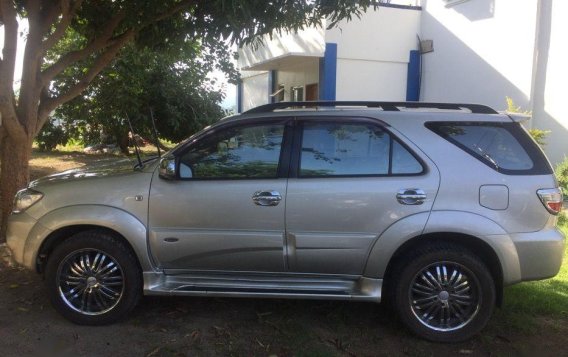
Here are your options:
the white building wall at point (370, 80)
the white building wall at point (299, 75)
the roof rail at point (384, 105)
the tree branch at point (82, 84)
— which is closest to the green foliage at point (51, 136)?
the white building wall at point (299, 75)

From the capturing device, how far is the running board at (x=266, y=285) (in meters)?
4.00

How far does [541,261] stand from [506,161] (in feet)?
2.53

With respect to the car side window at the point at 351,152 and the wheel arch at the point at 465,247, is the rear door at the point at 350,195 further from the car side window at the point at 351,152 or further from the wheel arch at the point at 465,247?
the wheel arch at the point at 465,247

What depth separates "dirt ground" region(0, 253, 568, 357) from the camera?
3865 millimetres

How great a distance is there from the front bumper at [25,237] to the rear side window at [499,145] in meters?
3.14

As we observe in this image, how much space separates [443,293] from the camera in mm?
3959

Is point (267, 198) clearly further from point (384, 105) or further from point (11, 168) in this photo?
point (11, 168)

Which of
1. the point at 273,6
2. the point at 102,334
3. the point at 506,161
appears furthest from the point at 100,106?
the point at 506,161

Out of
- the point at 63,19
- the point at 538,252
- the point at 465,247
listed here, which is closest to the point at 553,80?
the point at 538,252

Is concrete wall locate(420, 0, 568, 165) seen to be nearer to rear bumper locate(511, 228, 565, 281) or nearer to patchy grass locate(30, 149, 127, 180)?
rear bumper locate(511, 228, 565, 281)

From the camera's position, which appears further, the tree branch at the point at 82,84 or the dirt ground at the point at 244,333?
the tree branch at the point at 82,84

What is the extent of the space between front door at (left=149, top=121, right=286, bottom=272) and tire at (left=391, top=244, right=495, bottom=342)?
3.18 feet

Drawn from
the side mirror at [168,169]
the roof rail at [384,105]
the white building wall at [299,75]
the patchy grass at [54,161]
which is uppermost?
the white building wall at [299,75]

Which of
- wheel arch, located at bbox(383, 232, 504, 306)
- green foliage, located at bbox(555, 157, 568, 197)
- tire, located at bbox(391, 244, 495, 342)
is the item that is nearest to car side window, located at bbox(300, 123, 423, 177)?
wheel arch, located at bbox(383, 232, 504, 306)
